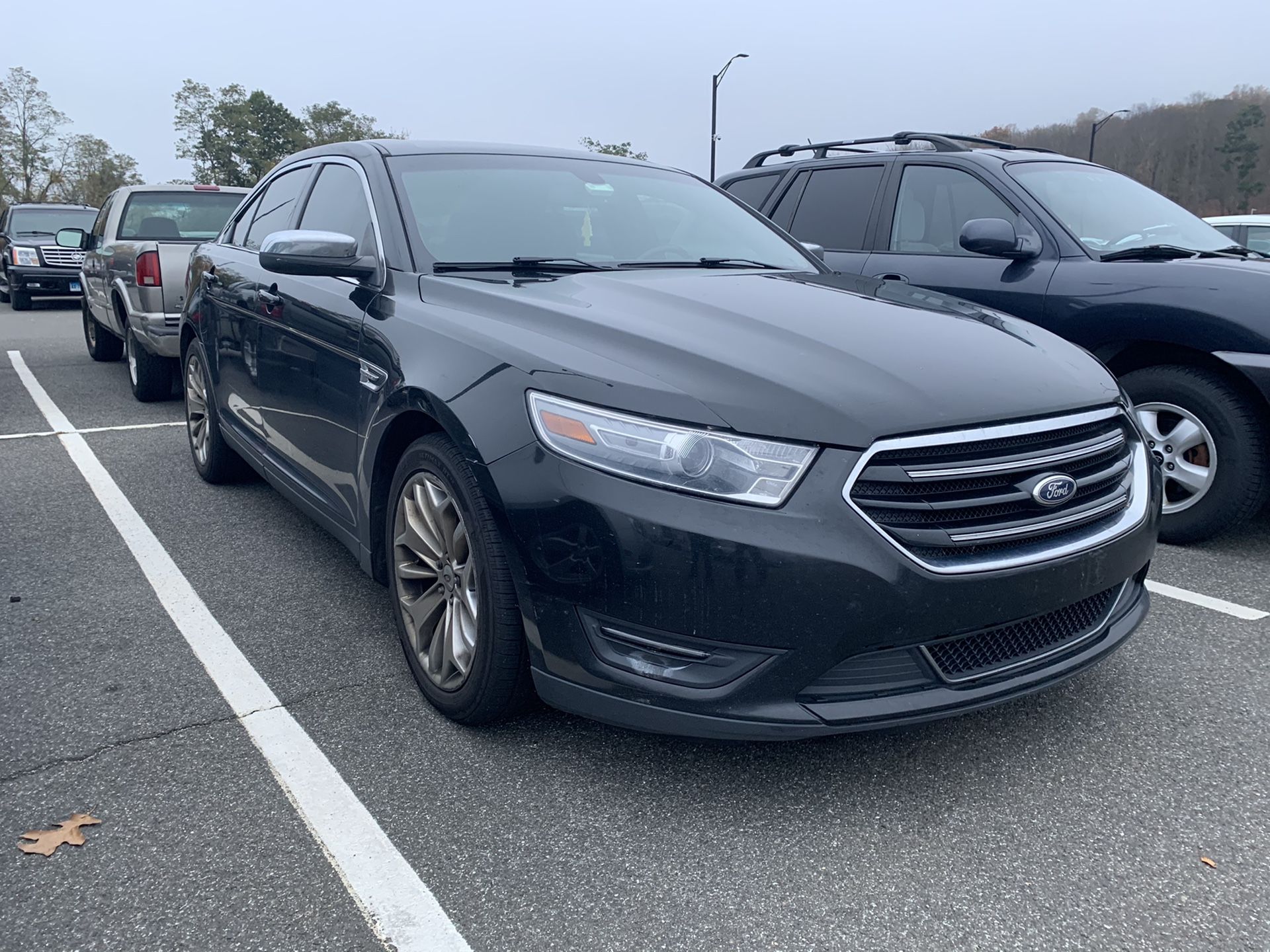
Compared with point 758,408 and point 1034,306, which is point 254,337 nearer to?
point 758,408

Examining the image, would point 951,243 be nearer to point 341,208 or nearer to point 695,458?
point 341,208

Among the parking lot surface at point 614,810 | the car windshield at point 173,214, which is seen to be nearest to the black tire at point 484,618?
the parking lot surface at point 614,810

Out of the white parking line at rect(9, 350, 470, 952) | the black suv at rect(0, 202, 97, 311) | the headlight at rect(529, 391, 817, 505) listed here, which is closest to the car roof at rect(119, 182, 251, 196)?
the white parking line at rect(9, 350, 470, 952)

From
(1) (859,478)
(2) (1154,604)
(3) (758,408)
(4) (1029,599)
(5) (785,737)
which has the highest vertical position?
(3) (758,408)

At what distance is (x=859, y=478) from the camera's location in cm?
222

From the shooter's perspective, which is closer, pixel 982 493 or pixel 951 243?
pixel 982 493

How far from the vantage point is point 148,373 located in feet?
25.1

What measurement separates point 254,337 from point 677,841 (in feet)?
9.51

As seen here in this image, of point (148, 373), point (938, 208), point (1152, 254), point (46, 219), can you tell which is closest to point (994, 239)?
point (1152, 254)

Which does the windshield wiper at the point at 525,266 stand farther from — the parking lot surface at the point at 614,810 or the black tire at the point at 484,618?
the parking lot surface at the point at 614,810

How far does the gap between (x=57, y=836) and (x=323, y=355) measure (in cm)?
172

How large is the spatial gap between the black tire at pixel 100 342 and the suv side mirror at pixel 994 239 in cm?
814

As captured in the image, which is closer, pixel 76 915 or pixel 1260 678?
pixel 76 915

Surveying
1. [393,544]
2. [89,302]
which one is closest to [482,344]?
[393,544]
